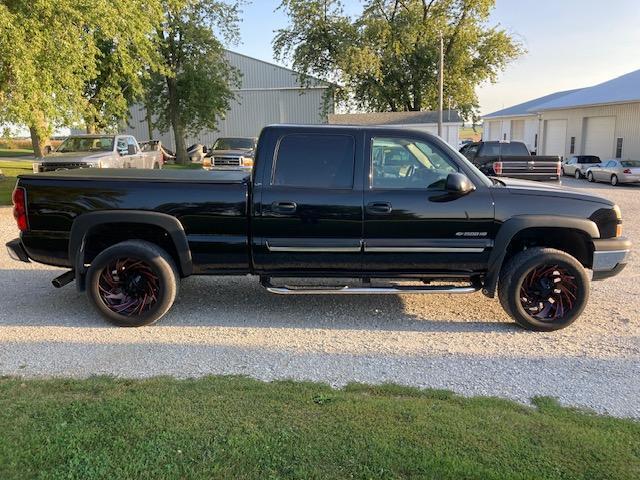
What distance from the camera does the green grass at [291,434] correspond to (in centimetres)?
274

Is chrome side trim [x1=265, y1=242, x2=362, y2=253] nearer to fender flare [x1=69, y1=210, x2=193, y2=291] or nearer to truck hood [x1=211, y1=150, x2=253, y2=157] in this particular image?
fender flare [x1=69, y1=210, x2=193, y2=291]

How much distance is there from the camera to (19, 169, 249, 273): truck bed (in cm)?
493

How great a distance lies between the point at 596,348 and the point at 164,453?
3738 mm

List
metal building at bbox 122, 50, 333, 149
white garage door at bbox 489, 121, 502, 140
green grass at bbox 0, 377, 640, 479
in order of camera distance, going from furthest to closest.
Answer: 1. white garage door at bbox 489, 121, 502, 140
2. metal building at bbox 122, 50, 333, 149
3. green grass at bbox 0, 377, 640, 479

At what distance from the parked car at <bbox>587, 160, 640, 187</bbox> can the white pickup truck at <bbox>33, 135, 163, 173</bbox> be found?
64.0 ft

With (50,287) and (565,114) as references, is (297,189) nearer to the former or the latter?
(50,287)

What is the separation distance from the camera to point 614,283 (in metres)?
6.70

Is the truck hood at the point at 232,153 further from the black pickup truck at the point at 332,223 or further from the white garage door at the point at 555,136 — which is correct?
the white garage door at the point at 555,136

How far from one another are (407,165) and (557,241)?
5.77ft

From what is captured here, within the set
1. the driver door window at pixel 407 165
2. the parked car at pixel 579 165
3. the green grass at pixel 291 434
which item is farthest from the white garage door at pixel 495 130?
the green grass at pixel 291 434

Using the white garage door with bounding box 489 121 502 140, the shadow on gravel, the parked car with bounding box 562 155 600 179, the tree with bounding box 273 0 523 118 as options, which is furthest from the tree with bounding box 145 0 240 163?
the white garage door with bounding box 489 121 502 140

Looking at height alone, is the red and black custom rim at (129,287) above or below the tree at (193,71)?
below

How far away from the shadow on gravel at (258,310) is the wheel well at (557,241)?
0.80 m

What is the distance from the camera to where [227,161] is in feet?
63.8
